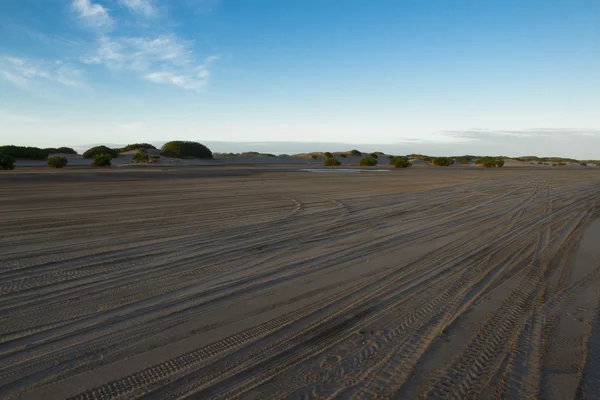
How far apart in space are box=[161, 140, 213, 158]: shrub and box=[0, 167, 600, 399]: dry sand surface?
4167 centimetres

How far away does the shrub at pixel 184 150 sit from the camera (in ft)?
159

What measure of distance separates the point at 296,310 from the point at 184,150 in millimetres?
47930

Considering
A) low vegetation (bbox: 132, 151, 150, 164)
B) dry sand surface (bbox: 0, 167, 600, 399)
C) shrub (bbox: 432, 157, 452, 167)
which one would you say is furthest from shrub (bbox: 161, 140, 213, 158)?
dry sand surface (bbox: 0, 167, 600, 399)

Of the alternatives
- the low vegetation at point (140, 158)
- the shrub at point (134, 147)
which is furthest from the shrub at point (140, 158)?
the shrub at point (134, 147)

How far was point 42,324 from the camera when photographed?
3496 millimetres

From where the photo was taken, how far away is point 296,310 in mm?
3889

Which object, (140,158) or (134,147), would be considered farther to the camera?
(134,147)

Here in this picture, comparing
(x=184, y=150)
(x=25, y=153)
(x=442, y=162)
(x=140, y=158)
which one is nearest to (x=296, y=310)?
(x=140, y=158)

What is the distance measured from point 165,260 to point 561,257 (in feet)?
19.7

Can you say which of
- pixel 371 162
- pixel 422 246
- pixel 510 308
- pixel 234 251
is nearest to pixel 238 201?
pixel 234 251

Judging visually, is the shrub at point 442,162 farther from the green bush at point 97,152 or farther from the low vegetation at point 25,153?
the low vegetation at point 25,153

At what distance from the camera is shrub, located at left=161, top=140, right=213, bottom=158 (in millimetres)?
48506

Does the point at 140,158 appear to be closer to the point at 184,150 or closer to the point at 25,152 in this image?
the point at 184,150

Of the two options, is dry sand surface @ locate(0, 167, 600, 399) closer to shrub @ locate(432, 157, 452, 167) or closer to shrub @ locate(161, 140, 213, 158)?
shrub @ locate(161, 140, 213, 158)
